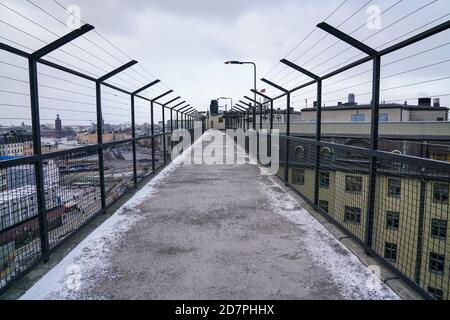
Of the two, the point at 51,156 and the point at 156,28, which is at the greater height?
the point at 156,28

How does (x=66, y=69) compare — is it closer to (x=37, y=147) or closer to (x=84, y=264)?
(x=37, y=147)

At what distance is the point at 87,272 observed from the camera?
9.23ft

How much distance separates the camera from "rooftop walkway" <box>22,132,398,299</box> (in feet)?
8.14

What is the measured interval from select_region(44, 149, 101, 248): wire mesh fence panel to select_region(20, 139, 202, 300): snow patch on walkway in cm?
27

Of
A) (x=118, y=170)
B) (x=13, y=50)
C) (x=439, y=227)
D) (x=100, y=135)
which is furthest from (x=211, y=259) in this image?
(x=118, y=170)

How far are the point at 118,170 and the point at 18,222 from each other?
282 centimetres

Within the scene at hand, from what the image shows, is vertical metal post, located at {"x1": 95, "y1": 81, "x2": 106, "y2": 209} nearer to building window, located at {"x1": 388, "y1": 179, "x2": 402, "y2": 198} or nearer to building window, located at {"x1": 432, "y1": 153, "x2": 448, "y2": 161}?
building window, located at {"x1": 388, "y1": 179, "x2": 402, "y2": 198}

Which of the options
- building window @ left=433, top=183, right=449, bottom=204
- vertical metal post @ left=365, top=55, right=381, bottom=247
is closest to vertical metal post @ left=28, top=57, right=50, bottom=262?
vertical metal post @ left=365, top=55, right=381, bottom=247

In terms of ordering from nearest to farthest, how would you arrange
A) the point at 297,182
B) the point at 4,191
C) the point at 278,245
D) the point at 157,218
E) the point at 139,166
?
the point at 4,191 < the point at 278,245 < the point at 157,218 < the point at 139,166 < the point at 297,182

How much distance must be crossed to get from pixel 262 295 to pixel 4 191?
7.49 ft

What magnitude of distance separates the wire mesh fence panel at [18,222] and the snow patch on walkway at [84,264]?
25 centimetres
